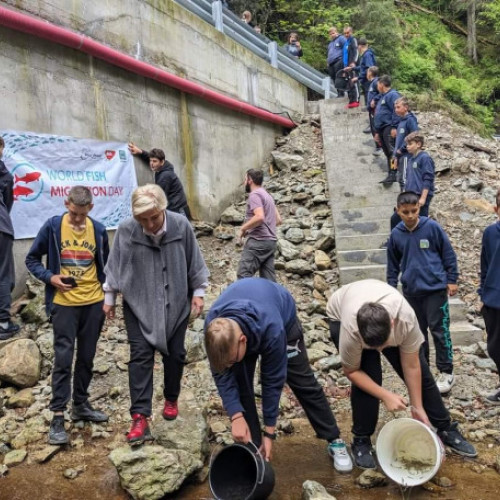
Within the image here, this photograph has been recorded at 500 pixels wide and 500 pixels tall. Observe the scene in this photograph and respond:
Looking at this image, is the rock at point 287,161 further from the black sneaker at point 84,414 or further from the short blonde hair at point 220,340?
the short blonde hair at point 220,340

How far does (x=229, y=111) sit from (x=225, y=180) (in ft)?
4.35

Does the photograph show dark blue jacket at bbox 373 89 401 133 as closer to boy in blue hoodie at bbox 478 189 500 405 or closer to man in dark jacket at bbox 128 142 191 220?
man in dark jacket at bbox 128 142 191 220

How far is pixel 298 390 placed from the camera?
2.86 m

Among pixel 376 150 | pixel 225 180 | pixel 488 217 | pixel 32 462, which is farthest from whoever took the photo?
pixel 376 150

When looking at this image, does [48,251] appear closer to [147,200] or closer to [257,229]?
[147,200]

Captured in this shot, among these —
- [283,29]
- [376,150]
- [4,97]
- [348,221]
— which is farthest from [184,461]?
[283,29]

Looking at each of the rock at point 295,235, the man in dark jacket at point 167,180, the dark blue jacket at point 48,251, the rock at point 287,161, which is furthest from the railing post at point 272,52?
the dark blue jacket at point 48,251

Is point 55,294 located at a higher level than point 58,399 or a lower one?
higher

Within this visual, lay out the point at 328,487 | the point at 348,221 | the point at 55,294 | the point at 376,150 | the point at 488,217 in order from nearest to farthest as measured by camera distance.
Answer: the point at 328,487
the point at 55,294
the point at 488,217
the point at 348,221
the point at 376,150

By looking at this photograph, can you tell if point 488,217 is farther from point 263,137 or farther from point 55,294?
point 55,294

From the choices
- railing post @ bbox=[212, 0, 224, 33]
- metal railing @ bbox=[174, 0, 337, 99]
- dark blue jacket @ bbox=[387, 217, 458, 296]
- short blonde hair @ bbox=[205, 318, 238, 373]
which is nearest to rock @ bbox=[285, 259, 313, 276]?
dark blue jacket @ bbox=[387, 217, 458, 296]

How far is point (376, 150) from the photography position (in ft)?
29.6

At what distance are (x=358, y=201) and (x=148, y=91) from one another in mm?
3677

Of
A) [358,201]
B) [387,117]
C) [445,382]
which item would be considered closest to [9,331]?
[445,382]
